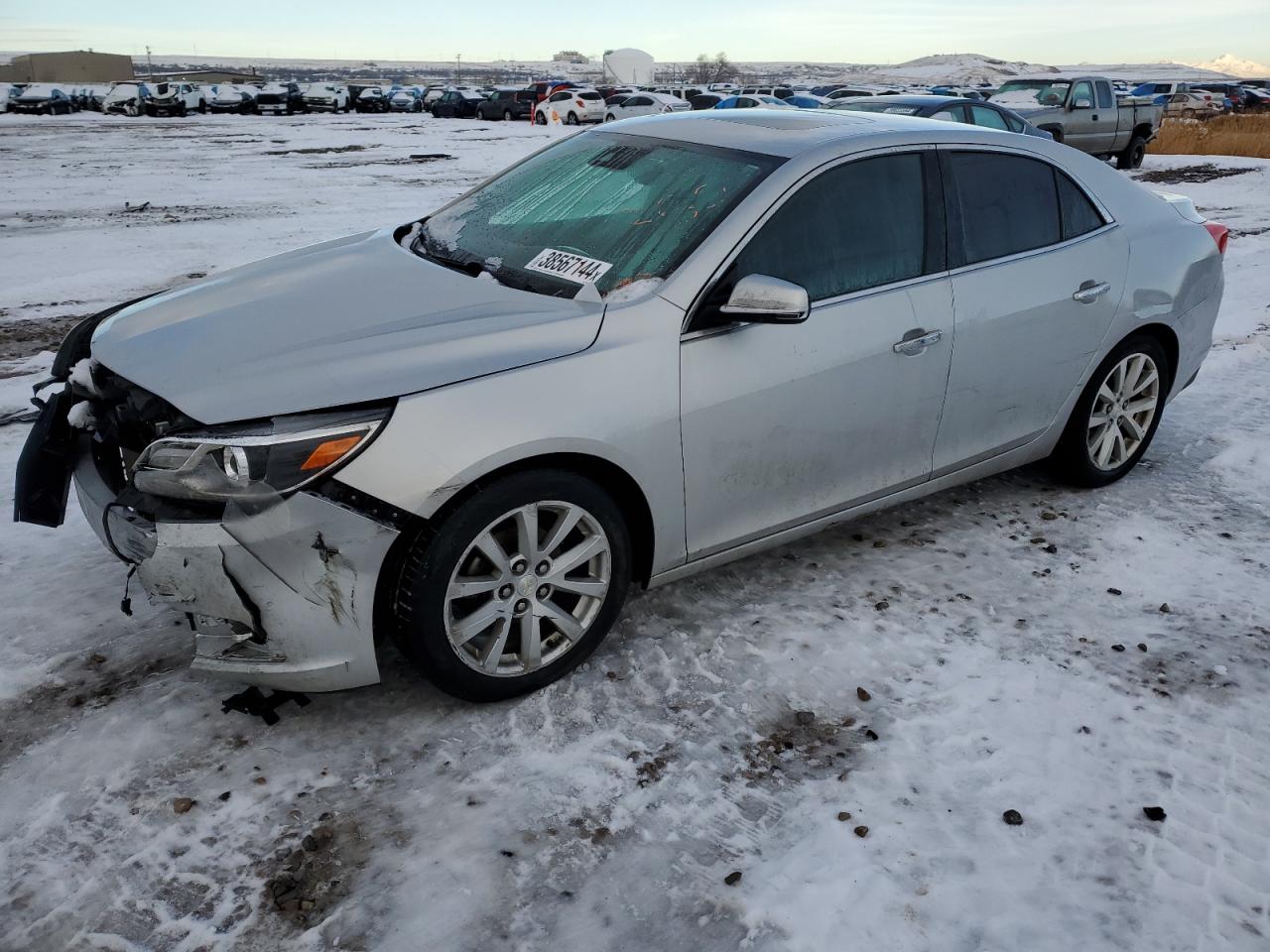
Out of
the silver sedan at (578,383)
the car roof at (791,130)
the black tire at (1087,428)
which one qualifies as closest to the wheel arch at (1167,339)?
the black tire at (1087,428)

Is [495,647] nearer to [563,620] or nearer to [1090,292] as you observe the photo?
[563,620]

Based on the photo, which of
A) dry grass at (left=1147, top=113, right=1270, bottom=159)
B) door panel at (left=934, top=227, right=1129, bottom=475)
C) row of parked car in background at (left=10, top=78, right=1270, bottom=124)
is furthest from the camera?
row of parked car in background at (left=10, top=78, right=1270, bottom=124)

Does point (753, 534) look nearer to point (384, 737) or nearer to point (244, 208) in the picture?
point (384, 737)

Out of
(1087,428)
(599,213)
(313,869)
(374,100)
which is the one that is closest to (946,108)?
(1087,428)

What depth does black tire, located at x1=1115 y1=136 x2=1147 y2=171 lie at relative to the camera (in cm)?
1914

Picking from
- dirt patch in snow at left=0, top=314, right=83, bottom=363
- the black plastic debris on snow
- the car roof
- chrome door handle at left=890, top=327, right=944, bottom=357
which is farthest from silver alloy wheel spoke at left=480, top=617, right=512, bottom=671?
dirt patch in snow at left=0, top=314, right=83, bottom=363

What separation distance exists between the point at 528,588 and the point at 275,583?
731 millimetres

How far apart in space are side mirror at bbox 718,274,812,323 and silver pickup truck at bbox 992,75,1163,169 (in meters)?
16.9

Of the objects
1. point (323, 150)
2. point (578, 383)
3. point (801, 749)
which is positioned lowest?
point (801, 749)

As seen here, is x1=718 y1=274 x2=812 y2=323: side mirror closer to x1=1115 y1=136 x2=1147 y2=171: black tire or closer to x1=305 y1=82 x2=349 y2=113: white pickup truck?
x1=1115 y1=136 x2=1147 y2=171: black tire

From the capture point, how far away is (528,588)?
9.78 ft

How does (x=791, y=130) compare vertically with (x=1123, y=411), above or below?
above

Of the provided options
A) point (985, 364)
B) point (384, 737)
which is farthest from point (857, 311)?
point (384, 737)

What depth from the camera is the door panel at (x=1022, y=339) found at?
380 cm
